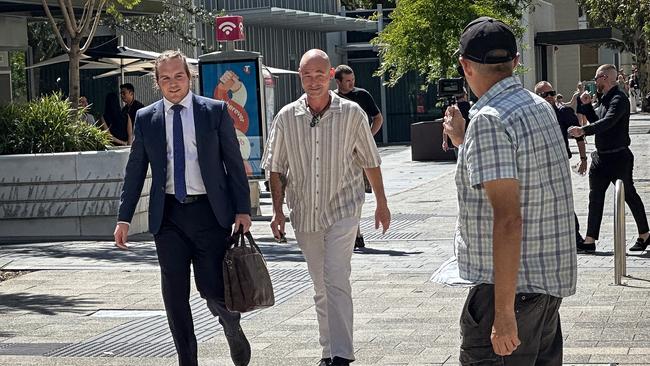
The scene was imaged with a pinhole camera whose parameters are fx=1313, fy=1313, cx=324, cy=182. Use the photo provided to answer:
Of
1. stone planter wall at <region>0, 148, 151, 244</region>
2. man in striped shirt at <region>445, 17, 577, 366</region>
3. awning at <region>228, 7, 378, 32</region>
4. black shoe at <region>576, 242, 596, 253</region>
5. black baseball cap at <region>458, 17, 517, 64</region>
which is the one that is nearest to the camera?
man in striped shirt at <region>445, 17, 577, 366</region>

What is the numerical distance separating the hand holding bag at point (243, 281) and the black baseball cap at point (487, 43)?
8.78 ft

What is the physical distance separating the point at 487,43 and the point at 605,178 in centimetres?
828

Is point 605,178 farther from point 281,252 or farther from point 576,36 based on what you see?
point 576,36

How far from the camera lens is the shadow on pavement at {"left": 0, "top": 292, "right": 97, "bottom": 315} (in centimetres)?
994

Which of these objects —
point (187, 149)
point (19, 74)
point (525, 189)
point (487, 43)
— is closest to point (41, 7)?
point (19, 74)

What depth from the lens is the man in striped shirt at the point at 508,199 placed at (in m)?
4.23

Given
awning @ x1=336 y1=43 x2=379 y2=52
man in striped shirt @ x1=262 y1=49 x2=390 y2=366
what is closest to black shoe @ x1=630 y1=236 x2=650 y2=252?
man in striped shirt @ x1=262 y1=49 x2=390 y2=366

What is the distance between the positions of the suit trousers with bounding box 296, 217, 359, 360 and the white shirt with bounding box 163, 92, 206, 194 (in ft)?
2.69

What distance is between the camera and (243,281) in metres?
6.76

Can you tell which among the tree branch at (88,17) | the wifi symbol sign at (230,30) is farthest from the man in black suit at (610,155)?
the tree branch at (88,17)

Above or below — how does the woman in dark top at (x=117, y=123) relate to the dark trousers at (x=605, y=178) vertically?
above

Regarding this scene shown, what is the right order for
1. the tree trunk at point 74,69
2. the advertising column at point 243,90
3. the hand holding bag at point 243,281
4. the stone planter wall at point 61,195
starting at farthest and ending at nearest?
the tree trunk at point 74,69, the advertising column at point 243,90, the stone planter wall at point 61,195, the hand holding bag at point 243,281

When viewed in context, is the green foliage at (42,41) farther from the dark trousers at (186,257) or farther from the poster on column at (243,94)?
the dark trousers at (186,257)

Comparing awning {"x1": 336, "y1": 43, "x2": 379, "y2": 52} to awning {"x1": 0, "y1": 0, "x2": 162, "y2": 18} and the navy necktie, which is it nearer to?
awning {"x1": 0, "y1": 0, "x2": 162, "y2": 18}
